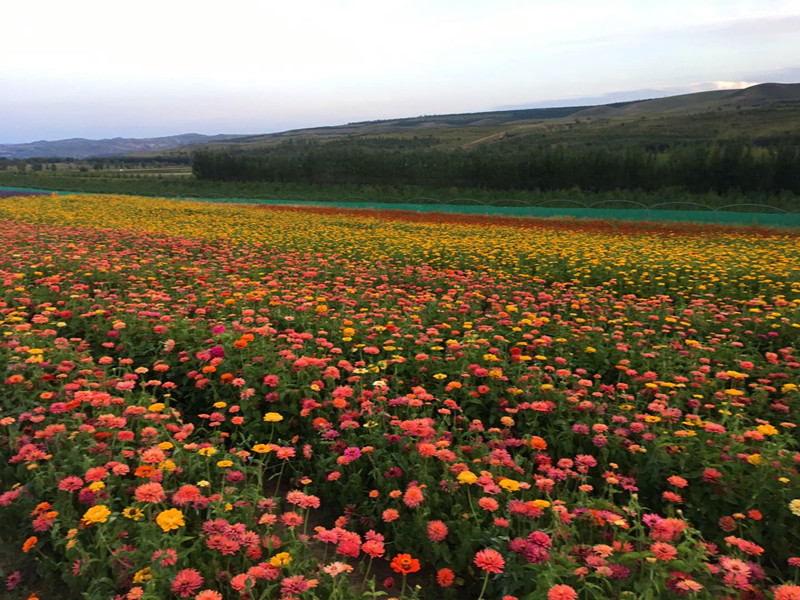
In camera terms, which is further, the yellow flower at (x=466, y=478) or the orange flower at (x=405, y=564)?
the yellow flower at (x=466, y=478)

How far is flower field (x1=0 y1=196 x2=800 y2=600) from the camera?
2.12m

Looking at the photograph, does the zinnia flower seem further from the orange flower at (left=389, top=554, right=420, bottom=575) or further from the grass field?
the grass field

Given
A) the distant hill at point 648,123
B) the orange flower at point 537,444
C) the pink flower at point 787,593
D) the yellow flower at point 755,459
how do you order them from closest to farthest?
the pink flower at point 787,593, the yellow flower at point 755,459, the orange flower at point 537,444, the distant hill at point 648,123

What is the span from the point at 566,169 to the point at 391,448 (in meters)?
36.2

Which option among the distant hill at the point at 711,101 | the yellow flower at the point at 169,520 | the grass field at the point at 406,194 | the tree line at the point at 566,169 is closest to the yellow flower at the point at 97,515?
the yellow flower at the point at 169,520

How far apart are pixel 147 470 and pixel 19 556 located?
0.85m

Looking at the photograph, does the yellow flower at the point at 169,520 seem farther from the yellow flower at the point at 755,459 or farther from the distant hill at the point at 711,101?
the distant hill at the point at 711,101

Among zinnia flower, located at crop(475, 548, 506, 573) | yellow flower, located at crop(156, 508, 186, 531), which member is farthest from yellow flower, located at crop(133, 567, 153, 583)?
zinnia flower, located at crop(475, 548, 506, 573)

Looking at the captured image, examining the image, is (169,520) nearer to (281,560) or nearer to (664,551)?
(281,560)

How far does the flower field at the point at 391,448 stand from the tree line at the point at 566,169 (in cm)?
3008

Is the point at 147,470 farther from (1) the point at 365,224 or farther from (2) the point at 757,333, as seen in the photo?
(1) the point at 365,224

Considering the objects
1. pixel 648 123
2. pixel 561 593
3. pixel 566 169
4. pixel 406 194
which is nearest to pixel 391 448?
pixel 561 593

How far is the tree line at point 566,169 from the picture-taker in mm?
29938

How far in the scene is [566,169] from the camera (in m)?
35.5
